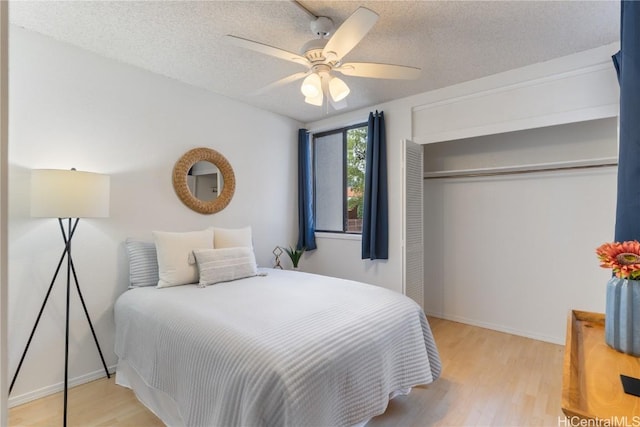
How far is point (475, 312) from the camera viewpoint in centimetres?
352

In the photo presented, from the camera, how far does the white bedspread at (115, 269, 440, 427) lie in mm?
1327

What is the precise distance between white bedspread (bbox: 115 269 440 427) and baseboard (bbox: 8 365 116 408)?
0.40 metres

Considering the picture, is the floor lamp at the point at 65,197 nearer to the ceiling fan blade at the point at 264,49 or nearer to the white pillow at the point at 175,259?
the white pillow at the point at 175,259

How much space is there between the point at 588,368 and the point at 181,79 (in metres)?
3.34

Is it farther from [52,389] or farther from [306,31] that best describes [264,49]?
[52,389]

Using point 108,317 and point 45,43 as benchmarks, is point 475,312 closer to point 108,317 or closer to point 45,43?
point 108,317

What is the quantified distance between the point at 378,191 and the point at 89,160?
2622 mm

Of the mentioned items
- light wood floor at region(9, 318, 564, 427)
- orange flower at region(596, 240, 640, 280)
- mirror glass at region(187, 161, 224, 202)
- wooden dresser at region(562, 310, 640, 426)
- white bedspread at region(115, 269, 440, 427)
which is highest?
mirror glass at region(187, 161, 224, 202)

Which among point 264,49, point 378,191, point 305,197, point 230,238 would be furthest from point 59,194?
point 378,191

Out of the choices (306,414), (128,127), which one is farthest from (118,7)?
(306,414)

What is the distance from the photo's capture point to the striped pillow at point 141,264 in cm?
247

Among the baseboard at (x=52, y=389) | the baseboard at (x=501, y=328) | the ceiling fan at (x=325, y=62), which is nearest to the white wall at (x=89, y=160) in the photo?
the baseboard at (x=52, y=389)

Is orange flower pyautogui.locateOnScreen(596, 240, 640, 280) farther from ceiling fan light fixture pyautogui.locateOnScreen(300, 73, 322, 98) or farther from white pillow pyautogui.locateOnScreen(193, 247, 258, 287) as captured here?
white pillow pyautogui.locateOnScreen(193, 247, 258, 287)

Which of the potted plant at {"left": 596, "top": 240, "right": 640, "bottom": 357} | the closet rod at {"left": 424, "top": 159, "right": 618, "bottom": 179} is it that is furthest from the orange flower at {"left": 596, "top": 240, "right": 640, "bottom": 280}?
the closet rod at {"left": 424, "top": 159, "right": 618, "bottom": 179}
